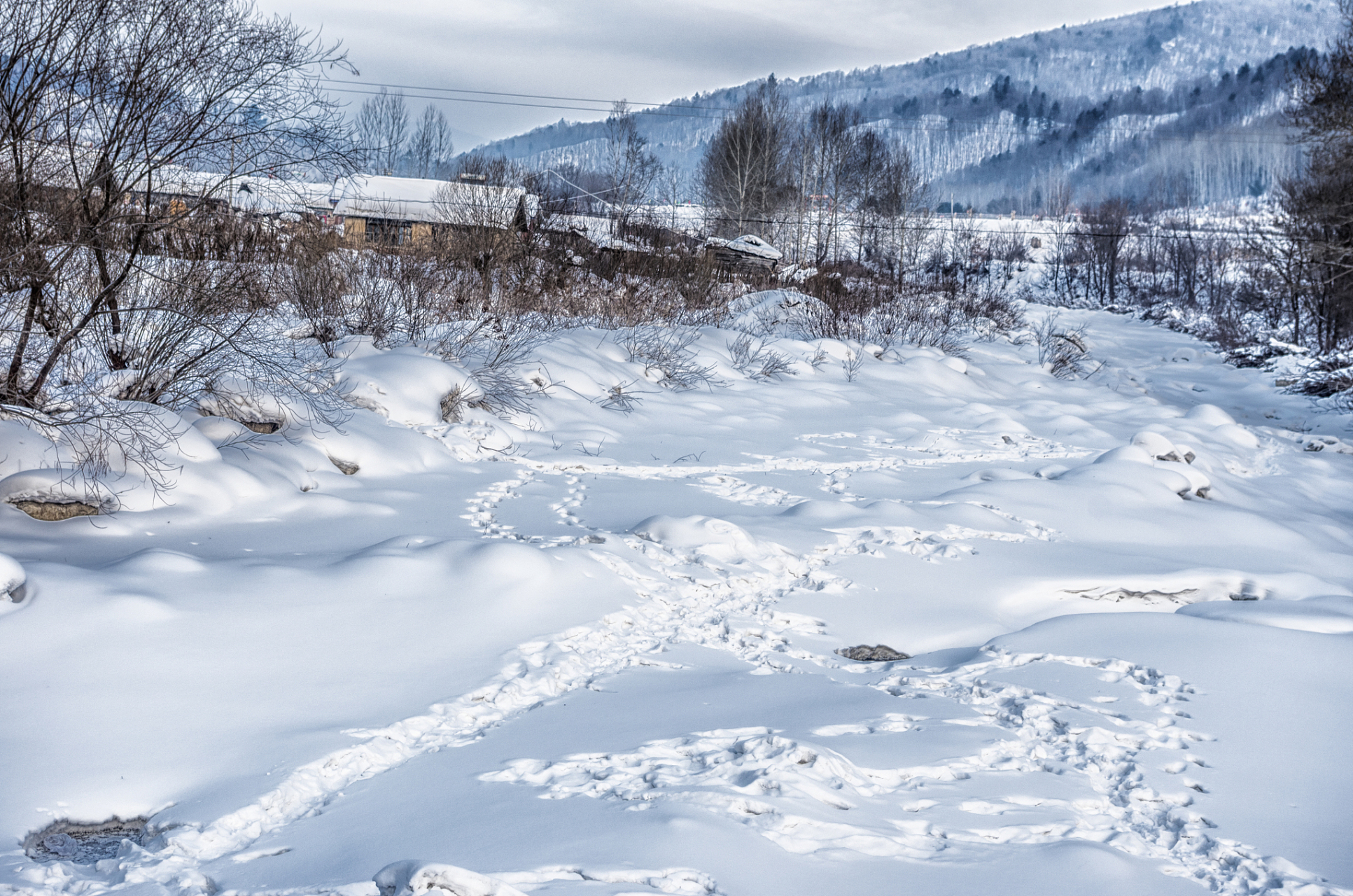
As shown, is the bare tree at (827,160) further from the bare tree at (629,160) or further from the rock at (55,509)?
the rock at (55,509)

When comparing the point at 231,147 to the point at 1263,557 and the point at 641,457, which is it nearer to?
the point at 641,457

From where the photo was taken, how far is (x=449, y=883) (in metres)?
2.11

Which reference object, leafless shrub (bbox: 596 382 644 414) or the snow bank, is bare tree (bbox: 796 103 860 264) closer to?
leafless shrub (bbox: 596 382 644 414)

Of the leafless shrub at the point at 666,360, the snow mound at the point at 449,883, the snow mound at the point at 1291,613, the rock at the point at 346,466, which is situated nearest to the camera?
the snow mound at the point at 449,883

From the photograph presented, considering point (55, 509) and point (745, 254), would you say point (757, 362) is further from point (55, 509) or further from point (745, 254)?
point (745, 254)

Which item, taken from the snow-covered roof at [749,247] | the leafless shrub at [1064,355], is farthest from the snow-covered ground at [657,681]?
the snow-covered roof at [749,247]

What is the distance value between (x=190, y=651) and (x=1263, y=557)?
677 centimetres

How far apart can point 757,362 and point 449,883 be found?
1230 centimetres

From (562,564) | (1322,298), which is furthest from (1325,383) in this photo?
(562,564)

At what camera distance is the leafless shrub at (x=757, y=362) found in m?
13.6

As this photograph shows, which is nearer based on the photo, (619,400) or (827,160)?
(619,400)

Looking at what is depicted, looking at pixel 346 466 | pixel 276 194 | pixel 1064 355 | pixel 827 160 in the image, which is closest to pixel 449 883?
pixel 346 466

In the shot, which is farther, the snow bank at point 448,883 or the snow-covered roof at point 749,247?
the snow-covered roof at point 749,247

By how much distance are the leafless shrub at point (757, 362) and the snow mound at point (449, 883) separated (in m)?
11.5
